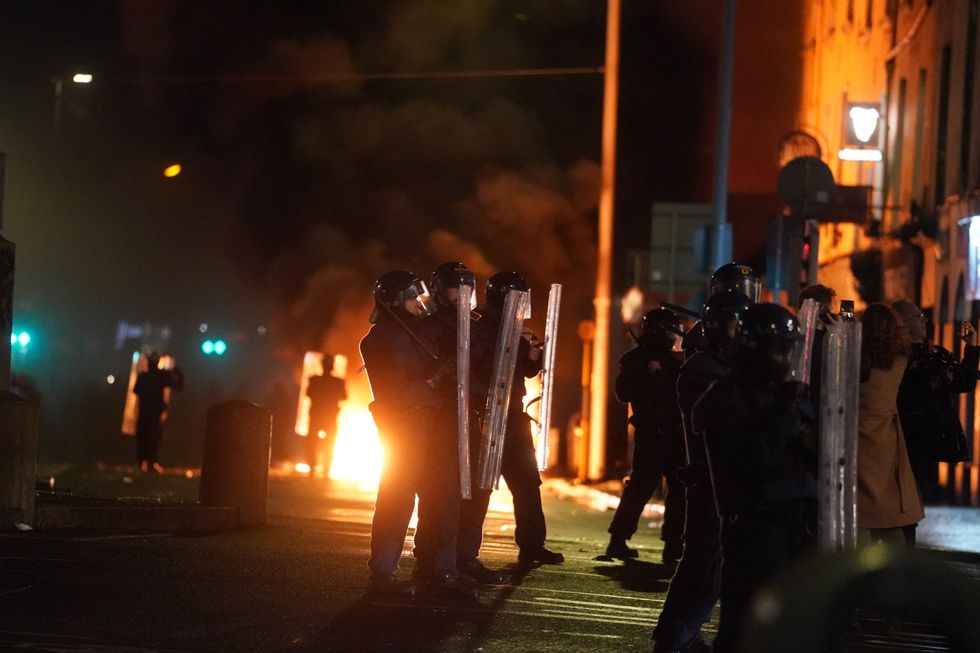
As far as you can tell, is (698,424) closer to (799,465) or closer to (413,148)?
(799,465)

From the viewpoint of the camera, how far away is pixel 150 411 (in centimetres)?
2119

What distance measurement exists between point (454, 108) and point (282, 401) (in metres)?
6.70

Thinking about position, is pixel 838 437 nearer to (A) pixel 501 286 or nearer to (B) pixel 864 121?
(A) pixel 501 286

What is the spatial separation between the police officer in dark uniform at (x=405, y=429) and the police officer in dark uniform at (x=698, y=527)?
2.08m

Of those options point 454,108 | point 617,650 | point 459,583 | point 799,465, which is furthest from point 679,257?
point 799,465

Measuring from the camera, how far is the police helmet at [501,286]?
9469 millimetres

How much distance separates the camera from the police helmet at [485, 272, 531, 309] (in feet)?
31.1

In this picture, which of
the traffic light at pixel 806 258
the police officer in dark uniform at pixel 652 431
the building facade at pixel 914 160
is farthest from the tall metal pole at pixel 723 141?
Result: the police officer in dark uniform at pixel 652 431

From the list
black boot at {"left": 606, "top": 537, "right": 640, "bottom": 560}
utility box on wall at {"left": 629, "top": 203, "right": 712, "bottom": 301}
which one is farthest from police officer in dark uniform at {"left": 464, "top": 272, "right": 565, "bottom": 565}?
utility box on wall at {"left": 629, "top": 203, "right": 712, "bottom": 301}

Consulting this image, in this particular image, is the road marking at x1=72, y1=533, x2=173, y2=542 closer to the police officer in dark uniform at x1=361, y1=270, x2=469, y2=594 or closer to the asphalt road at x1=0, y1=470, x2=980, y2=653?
the asphalt road at x1=0, y1=470, x2=980, y2=653

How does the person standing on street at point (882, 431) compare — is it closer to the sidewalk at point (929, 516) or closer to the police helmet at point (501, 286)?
the police helmet at point (501, 286)

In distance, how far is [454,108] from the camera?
29.5 meters

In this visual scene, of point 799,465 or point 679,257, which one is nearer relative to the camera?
point 799,465

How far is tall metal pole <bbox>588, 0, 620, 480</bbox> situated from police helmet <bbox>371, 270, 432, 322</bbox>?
1332 cm
